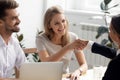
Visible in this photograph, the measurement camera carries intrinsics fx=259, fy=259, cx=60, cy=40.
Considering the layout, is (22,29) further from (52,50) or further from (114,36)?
(114,36)

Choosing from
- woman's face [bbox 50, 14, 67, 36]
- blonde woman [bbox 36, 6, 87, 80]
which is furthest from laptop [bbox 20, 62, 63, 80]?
woman's face [bbox 50, 14, 67, 36]

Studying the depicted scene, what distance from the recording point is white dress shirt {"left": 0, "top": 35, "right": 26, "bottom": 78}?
1.95 meters

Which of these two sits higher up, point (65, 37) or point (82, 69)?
point (65, 37)

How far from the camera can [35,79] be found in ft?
5.16

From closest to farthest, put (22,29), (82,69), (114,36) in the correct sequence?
(114,36) < (82,69) < (22,29)

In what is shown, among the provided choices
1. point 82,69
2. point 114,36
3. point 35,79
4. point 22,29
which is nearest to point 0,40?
point 35,79

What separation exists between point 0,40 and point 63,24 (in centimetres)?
67

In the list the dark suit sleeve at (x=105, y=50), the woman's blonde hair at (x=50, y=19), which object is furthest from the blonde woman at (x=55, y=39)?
the dark suit sleeve at (x=105, y=50)

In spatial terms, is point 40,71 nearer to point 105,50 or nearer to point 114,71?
point 114,71

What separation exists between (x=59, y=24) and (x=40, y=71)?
873 millimetres

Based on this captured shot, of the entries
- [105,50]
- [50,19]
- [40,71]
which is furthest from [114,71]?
[50,19]

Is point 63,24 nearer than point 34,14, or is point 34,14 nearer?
point 63,24

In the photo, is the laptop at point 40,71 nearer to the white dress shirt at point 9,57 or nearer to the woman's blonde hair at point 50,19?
the white dress shirt at point 9,57

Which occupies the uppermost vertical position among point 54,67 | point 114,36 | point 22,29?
point 114,36
